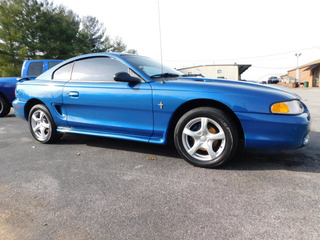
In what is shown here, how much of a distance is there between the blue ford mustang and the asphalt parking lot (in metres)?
0.31

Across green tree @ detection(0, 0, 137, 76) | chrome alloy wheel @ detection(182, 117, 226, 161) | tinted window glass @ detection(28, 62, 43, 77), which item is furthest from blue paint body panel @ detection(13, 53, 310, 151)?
green tree @ detection(0, 0, 137, 76)

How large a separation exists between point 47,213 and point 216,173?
1.60 metres

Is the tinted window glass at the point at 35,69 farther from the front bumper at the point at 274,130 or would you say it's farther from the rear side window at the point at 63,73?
the front bumper at the point at 274,130

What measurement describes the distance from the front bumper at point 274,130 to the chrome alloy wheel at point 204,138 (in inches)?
11.0

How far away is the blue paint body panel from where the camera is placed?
7.63 ft

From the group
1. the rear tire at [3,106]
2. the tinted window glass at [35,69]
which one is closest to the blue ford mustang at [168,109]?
the rear tire at [3,106]

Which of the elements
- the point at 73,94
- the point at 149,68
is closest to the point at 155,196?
the point at 149,68

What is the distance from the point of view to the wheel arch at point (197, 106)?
2521 millimetres

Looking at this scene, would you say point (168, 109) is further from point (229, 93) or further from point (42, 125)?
point (42, 125)

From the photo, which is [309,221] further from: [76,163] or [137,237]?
[76,163]

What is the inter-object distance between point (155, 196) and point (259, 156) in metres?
1.62

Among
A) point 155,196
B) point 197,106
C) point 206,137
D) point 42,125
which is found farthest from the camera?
point 42,125

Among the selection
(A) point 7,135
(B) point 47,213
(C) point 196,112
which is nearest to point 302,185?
(C) point 196,112

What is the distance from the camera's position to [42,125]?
369cm
